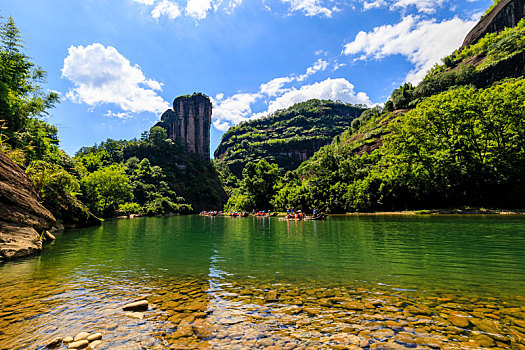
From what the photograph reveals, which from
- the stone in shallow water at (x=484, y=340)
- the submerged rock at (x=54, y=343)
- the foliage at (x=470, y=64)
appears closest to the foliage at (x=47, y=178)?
the submerged rock at (x=54, y=343)

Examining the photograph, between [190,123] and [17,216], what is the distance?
14772 cm

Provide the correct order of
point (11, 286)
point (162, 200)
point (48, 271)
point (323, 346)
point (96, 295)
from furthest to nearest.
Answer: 1. point (162, 200)
2. point (48, 271)
3. point (11, 286)
4. point (96, 295)
5. point (323, 346)

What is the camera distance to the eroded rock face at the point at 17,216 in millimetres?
12391

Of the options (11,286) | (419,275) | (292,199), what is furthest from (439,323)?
(292,199)

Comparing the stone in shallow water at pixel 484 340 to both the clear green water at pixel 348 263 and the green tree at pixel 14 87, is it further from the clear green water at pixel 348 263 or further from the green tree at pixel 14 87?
the green tree at pixel 14 87


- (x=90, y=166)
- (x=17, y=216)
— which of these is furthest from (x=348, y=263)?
(x=90, y=166)

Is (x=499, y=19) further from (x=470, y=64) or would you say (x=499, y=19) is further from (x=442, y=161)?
(x=442, y=161)

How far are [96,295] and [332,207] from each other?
176 ft

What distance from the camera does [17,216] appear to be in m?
13.6

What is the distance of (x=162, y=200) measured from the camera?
96.8 m

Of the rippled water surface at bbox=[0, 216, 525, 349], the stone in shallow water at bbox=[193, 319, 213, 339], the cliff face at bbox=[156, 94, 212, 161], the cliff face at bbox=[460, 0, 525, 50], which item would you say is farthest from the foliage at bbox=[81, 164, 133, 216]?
the cliff face at bbox=[460, 0, 525, 50]

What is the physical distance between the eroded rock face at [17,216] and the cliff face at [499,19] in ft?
492

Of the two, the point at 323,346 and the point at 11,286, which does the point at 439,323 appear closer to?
the point at 323,346

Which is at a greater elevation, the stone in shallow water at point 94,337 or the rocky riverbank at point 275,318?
the stone in shallow water at point 94,337
